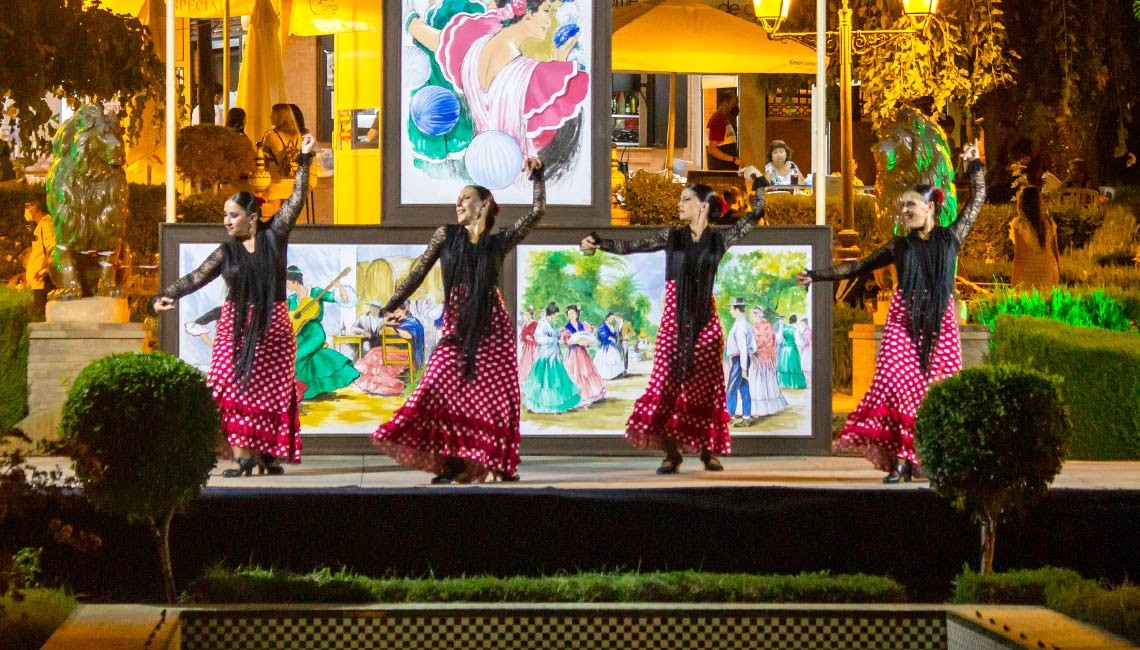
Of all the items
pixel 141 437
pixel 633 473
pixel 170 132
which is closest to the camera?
pixel 141 437

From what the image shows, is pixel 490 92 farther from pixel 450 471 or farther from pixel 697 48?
pixel 697 48

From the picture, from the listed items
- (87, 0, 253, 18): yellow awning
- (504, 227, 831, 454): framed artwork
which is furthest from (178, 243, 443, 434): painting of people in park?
(87, 0, 253, 18): yellow awning

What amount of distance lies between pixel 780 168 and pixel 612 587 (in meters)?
12.2

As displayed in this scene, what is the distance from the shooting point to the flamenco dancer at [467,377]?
31.9ft

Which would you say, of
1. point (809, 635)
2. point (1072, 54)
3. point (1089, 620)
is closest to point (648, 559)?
point (809, 635)

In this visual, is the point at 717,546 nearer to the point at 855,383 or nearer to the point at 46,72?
the point at 855,383

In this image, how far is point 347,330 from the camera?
11.0 m

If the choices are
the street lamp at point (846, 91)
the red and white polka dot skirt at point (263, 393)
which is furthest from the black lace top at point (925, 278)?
the street lamp at point (846, 91)

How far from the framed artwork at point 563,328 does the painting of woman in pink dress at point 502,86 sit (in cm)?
53

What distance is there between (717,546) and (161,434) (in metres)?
2.38

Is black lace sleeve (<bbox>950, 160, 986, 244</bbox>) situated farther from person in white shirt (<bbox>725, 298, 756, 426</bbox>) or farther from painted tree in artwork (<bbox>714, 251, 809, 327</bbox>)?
person in white shirt (<bbox>725, 298, 756, 426</bbox>)

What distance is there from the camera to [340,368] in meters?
11.0

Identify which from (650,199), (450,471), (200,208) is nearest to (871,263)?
(450,471)

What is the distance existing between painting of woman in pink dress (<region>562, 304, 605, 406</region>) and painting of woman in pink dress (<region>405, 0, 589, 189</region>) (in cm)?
88
